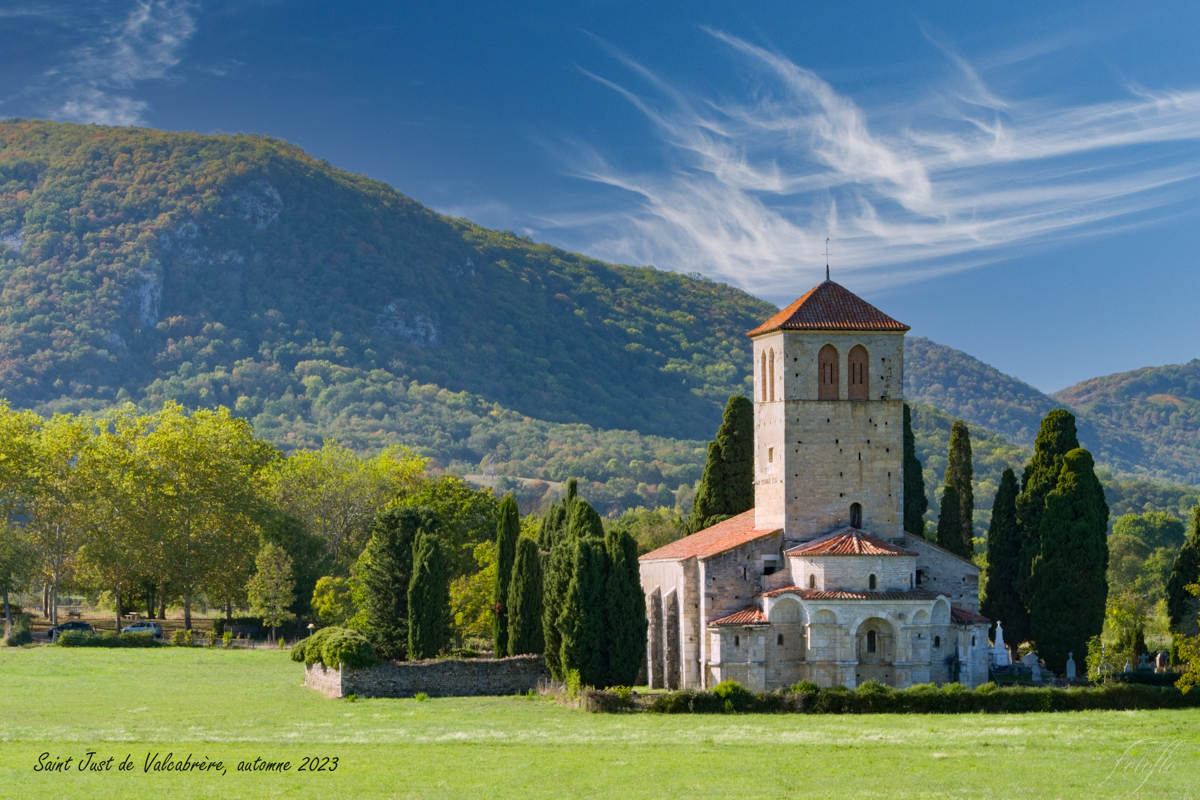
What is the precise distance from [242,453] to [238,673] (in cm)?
3125

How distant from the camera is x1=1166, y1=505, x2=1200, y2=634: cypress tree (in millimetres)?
53719

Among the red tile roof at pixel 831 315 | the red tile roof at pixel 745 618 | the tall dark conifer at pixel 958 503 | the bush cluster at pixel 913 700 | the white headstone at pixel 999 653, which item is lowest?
the bush cluster at pixel 913 700

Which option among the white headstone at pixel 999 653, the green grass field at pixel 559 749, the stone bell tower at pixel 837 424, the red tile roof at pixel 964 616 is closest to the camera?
the green grass field at pixel 559 749

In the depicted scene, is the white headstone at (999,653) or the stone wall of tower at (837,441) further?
the white headstone at (999,653)

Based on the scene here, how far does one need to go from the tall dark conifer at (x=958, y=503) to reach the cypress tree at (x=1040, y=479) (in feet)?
16.5

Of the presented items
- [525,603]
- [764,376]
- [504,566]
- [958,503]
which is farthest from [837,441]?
[504,566]

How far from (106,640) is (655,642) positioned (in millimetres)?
29926

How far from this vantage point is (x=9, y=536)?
67562 mm

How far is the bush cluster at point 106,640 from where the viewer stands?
204 ft

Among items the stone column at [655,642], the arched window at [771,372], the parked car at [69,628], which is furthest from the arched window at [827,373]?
the parked car at [69,628]

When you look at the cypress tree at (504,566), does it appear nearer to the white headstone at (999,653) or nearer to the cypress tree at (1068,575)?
the white headstone at (999,653)

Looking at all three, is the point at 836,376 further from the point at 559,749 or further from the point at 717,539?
the point at 559,749

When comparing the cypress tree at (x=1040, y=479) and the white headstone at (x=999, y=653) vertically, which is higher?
the cypress tree at (x=1040, y=479)

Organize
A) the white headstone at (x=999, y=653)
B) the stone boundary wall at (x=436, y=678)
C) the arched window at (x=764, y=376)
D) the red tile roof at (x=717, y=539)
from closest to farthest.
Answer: the stone boundary wall at (x=436, y=678) < the red tile roof at (x=717, y=539) < the white headstone at (x=999, y=653) < the arched window at (x=764, y=376)
